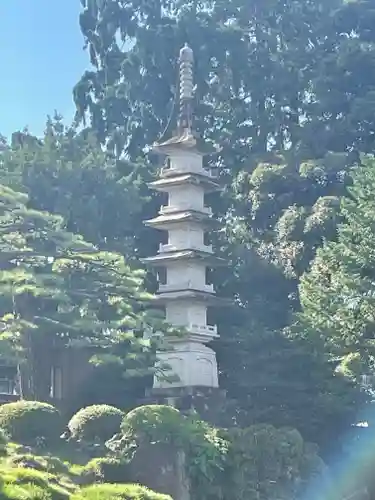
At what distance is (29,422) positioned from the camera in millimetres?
17469

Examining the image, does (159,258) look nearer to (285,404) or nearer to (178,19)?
(285,404)

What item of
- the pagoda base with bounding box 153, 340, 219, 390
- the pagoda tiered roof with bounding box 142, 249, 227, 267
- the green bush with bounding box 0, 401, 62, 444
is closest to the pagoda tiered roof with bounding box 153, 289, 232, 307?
the pagoda tiered roof with bounding box 142, 249, 227, 267

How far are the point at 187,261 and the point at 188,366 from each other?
3.24m

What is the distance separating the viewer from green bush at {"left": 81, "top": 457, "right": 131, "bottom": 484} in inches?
632

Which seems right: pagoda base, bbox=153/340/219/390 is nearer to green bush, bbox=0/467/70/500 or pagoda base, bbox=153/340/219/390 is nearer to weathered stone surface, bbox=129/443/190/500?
weathered stone surface, bbox=129/443/190/500

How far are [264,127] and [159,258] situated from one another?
39.7 feet

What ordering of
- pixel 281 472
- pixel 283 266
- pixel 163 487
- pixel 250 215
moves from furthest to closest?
pixel 250 215
pixel 283 266
pixel 281 472
pixel 163 487

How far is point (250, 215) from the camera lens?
108 feet

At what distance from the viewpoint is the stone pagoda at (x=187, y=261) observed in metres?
26.0

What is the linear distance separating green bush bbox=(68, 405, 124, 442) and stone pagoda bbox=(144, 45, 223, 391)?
6.11 metres

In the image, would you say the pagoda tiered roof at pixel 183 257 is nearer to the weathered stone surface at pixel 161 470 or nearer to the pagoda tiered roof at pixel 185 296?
the pagoda tiered roof at pixel 185 296

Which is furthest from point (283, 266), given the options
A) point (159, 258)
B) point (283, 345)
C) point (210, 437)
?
point (210, 437)

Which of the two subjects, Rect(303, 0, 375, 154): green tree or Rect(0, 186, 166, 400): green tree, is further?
Rect(303, 0, 375, 154): green tree

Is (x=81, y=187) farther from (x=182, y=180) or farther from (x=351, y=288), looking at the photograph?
(x=351, y=288)
